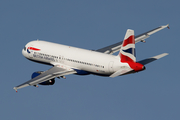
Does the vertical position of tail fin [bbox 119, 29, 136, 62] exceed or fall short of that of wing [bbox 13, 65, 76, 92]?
it exceeds it

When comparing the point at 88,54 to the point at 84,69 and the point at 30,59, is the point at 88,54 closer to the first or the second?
the point at 84,69

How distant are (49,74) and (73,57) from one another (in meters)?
6.25

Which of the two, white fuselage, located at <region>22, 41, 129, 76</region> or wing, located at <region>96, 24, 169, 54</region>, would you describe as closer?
white fuselage, located at <region>22, 41, 129, 76</region>

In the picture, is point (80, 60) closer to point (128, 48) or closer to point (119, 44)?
point (128, 48)

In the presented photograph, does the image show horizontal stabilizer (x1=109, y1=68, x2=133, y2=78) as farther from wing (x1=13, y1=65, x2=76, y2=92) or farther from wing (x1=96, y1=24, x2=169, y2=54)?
wing (x1=96, y1=24, x2=169, y2=54)

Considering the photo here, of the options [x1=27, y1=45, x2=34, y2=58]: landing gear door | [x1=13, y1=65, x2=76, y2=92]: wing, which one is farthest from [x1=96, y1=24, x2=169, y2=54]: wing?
[x1=27, y1=45, x2=34, y2=58]: landing gear door

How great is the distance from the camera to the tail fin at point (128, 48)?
301 ft

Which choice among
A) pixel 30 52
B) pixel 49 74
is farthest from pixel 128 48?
pixel 30 52

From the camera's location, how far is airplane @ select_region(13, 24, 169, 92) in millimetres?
93312

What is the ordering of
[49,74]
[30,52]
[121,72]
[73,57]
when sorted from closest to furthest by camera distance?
[121,72]
[49,74]
[73,57]
[30,52]

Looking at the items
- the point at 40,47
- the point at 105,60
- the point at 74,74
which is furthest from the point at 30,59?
the point at 105,60

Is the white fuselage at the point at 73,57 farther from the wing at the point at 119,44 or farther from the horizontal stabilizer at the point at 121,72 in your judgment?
the wing at the point at 119,44

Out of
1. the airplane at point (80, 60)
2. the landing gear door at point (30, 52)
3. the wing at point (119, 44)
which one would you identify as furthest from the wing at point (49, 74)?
the wing at point (119, 44)

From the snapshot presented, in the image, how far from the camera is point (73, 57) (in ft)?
336
